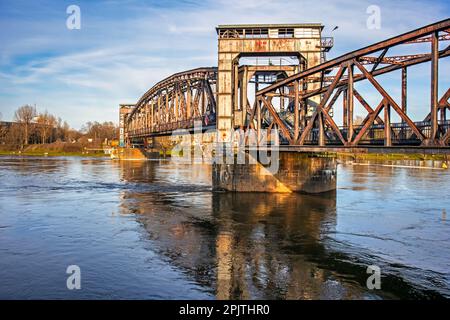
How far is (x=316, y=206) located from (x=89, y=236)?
18.2 m

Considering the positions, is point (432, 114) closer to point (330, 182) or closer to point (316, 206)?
point (316, 206)

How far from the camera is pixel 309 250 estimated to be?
2012 centimetres

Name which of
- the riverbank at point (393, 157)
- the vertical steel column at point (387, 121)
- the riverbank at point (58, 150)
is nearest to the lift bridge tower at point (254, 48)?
the vertical steel column at point (387, 121)

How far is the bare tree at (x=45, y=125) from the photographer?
6855 inches

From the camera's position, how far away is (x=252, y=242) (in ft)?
71.1

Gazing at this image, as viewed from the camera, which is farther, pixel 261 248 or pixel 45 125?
pixel 45 125

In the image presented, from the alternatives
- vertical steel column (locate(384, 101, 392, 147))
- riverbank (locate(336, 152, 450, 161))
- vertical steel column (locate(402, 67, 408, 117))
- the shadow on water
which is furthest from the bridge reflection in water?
riverbank (locate(336, 152, 450, 161))

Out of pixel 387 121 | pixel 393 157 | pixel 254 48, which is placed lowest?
pixel 393 157

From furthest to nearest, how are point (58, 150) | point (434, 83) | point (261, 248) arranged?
point (58, 150)
point (261, 248)
point (434, 83)

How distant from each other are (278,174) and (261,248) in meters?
20.1

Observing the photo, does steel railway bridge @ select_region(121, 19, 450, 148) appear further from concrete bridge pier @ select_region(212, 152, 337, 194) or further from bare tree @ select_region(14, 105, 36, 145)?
bare tree @ select_region(14, 105, 36, 145)

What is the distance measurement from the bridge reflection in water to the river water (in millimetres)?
62

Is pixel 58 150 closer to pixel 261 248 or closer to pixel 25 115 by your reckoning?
pixel 25 115

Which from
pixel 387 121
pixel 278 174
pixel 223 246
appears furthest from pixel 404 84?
pixel 278 174
